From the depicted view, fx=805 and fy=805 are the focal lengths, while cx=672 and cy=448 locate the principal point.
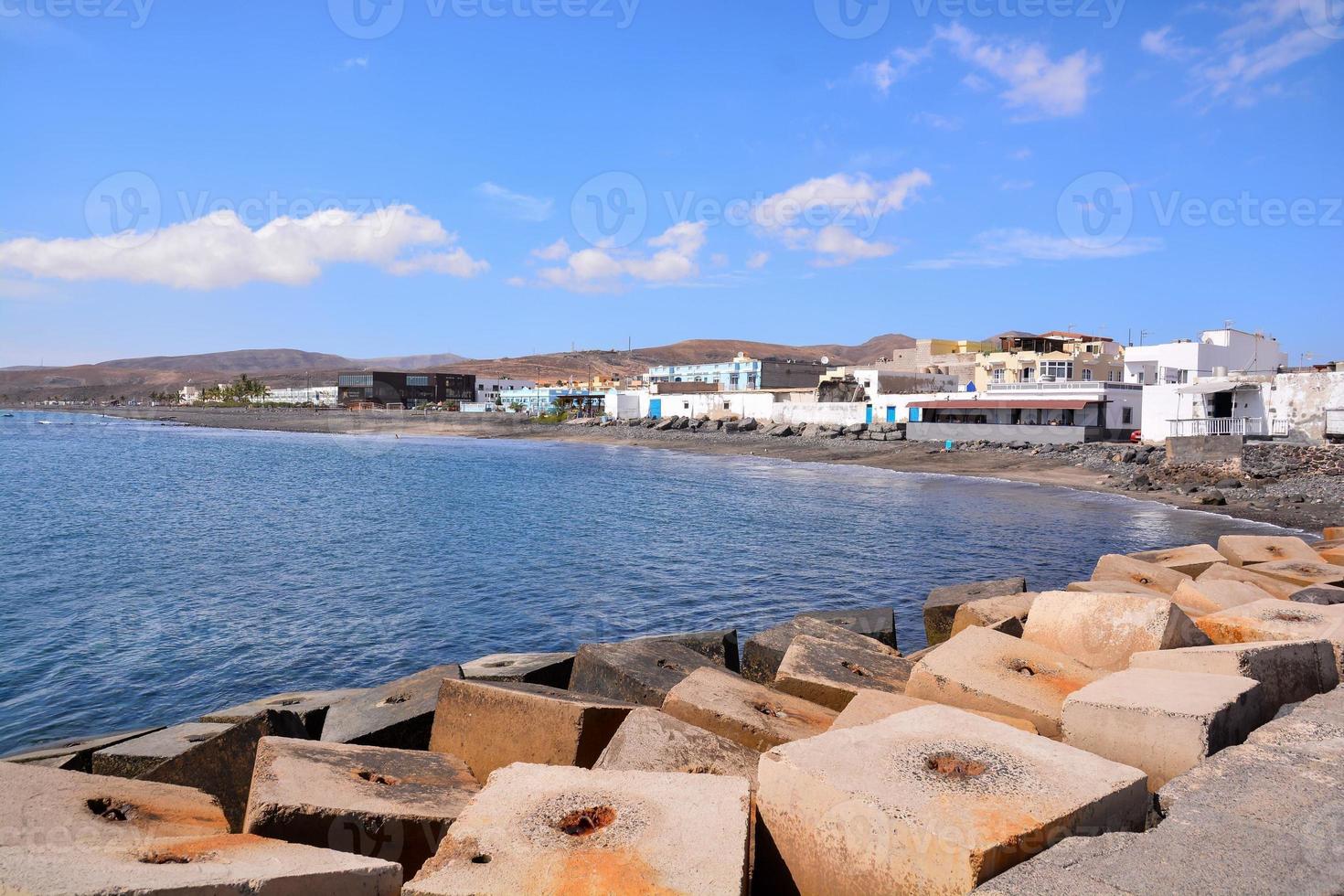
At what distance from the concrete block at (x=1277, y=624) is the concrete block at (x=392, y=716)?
21.4 ft

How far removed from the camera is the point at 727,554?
793 inches

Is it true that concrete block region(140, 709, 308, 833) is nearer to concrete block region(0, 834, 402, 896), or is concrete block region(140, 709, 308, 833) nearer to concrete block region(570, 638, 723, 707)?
concrete block region(0, 834, 402, 896)

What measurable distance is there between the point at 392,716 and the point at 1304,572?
1164 centimetres

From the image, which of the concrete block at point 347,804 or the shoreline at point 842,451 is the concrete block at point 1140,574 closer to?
the concrete block at point 347,804

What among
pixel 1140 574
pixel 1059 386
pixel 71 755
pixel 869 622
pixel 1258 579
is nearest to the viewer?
pixel 71 755

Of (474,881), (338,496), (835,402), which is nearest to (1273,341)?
(835,402)

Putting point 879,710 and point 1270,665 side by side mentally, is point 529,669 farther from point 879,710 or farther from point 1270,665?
point 1270,665

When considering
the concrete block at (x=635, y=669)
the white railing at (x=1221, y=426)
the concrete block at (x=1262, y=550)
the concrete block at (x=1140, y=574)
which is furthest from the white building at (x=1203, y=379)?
the concrete block at (x=635, y=669)

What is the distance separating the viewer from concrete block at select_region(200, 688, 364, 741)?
7172 mm

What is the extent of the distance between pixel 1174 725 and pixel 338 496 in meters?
34.0

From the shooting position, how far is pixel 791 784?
3.57 meters

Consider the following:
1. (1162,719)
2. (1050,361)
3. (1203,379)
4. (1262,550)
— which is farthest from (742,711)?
(1050,361)

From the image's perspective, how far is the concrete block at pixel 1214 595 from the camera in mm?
8289

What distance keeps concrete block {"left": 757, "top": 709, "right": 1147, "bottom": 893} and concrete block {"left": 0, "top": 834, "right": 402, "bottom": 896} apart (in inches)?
66.8
